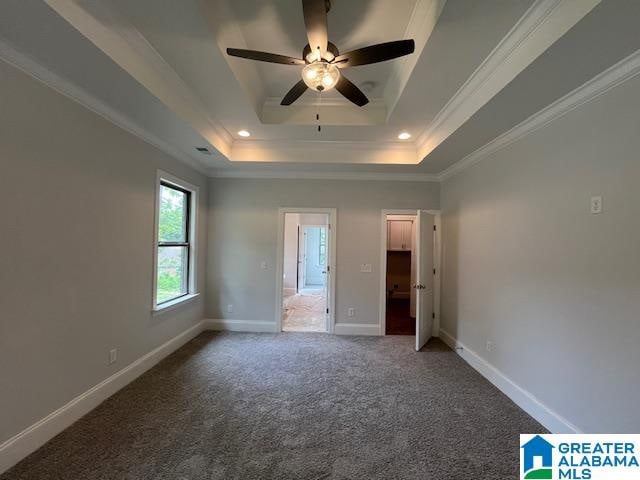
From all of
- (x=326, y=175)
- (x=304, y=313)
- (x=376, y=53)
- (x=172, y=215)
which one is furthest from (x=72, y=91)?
(x=304, y=313)

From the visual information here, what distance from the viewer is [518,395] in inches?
95.7

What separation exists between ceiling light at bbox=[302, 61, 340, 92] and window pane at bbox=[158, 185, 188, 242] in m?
2.50

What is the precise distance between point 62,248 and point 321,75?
227 centimetres

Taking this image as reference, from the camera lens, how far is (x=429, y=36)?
168cm

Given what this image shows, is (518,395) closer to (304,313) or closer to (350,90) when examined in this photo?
(350,90)

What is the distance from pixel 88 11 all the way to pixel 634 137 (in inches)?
127

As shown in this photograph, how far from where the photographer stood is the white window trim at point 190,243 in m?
3.09

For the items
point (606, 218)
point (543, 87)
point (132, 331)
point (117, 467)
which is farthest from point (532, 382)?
point (132, 331)

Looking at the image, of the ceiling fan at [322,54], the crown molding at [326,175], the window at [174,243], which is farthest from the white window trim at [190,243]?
the ceiling fan at [322,54]

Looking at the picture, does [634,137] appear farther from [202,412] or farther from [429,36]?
[202,412]

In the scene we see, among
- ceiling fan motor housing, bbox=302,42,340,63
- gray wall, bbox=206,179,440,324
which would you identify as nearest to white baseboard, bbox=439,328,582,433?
gray wall, bbox=206,179,440,324

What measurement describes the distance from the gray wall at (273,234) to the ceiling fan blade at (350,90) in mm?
2180

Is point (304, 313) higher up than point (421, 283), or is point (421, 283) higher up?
point (421, 283)

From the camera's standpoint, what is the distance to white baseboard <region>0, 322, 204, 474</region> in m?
1.68
